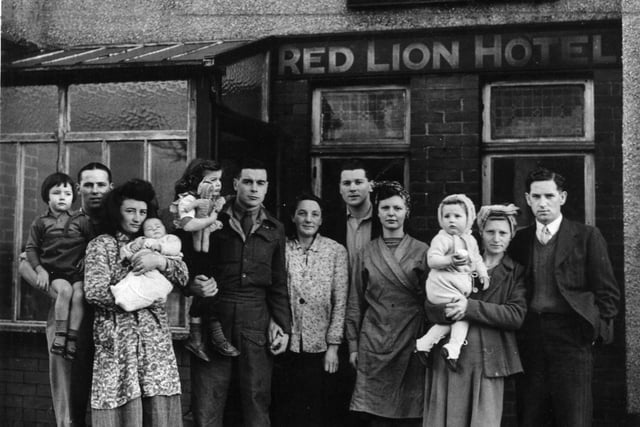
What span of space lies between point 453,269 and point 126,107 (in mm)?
2905

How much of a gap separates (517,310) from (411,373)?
772mm

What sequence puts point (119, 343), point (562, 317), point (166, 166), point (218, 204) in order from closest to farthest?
point (119, 343)
point (562, 317)
point (218, 204)
point (166, 166)

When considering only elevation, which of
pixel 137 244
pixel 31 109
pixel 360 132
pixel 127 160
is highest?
pixel 31 109

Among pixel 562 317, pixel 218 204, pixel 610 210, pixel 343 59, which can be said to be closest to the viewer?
pixel 562 317

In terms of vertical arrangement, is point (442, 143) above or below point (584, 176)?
above

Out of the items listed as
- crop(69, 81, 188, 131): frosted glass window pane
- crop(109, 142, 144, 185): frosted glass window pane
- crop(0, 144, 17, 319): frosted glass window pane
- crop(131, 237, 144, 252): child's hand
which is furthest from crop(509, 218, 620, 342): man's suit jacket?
crop(0, 144, 17, 319): frosted glass window pane

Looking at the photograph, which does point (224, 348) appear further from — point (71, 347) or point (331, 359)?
point (71, 347)

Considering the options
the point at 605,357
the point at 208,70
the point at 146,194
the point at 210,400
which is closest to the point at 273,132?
the point at 208,70

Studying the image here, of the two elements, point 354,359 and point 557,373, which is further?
point 354,359

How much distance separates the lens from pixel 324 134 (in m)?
6.74

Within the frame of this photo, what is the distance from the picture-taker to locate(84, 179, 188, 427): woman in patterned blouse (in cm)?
467

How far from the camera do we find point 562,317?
4855mm

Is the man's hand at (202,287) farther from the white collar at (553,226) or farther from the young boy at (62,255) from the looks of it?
the white collar at (553,226)

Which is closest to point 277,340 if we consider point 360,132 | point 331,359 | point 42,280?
point 331,359
